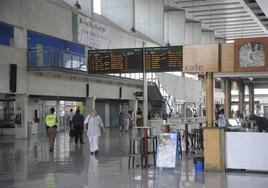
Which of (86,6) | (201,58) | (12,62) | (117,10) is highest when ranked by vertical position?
(117,10)

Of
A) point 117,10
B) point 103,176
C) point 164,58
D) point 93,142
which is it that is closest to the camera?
point 103,176

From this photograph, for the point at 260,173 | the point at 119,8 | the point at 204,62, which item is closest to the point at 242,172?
the point at 260,173

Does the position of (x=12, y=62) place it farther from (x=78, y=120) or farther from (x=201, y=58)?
(x=201, y=58)

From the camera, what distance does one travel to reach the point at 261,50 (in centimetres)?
1262

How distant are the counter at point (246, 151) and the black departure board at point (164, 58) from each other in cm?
1297

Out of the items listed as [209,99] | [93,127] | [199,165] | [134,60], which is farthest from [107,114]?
[199,165]

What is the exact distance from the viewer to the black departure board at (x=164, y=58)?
25.7 m

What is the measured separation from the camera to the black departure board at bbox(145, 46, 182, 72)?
25688 mm

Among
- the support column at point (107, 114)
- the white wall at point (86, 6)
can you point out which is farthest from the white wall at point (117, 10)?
the support column at point (107, 114)

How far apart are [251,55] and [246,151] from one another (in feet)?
8.21

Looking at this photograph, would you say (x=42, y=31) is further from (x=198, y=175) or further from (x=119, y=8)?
(x=198, y=175)

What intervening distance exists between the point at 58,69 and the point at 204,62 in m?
19.2

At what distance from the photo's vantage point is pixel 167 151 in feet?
43.3

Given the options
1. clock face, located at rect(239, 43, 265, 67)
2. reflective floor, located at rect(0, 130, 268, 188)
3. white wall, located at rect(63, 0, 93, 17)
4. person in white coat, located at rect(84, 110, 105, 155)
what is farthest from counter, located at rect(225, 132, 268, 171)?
white wall, located at rect(63, 0, 93, 17)
